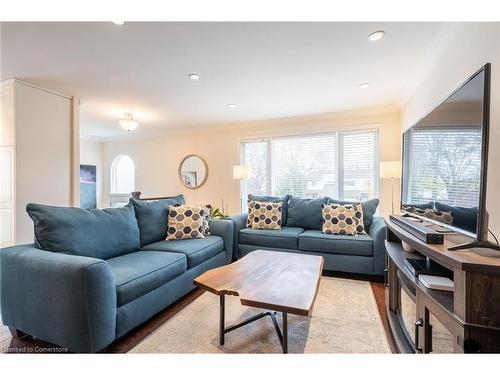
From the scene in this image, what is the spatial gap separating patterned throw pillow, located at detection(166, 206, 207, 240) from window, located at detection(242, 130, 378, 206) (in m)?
1.90

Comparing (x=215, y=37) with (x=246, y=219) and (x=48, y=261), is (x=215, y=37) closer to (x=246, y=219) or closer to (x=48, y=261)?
(x=48, y=261)

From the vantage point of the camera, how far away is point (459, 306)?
96cm

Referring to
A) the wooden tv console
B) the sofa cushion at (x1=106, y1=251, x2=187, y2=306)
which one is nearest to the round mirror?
the sofa cushion at (x1=106, y1=251, x2=187, y2=306)

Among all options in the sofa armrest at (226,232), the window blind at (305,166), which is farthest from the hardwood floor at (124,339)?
the window blind at (305,166)

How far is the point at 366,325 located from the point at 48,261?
7.38 feet

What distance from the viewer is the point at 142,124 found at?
4.69 meters

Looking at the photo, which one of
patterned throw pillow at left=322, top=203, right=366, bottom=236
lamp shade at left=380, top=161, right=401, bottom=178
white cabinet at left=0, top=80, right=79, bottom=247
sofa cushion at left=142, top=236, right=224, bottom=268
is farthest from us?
lamp shade at left=380, top=161, right=401, bottom=178

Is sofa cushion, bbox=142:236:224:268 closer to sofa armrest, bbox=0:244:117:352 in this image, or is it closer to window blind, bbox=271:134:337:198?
sofa armrest, bbox=0:244:117:352

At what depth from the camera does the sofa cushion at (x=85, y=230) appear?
1738mm

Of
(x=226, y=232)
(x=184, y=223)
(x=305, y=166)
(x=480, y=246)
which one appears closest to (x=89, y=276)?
(x=184, y=223)

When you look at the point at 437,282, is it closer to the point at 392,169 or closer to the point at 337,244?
the point at 337,244

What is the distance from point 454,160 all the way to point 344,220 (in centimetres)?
185

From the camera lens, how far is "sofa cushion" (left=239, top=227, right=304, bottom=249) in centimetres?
307
